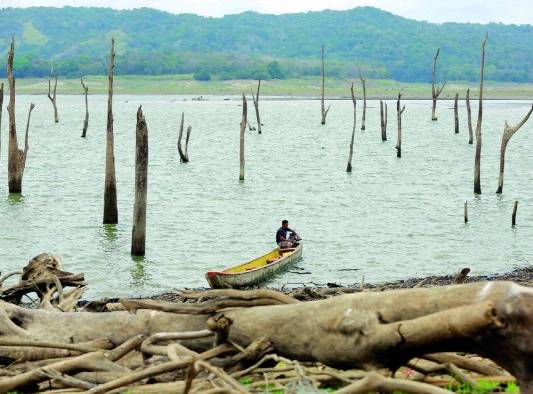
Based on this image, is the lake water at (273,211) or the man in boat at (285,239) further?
the lake water at (273,211)

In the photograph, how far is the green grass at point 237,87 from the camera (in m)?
177

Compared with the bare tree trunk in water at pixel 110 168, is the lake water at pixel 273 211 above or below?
below

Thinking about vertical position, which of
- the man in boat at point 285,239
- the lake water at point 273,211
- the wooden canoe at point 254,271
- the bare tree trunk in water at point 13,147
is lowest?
the lake water at point 273,211

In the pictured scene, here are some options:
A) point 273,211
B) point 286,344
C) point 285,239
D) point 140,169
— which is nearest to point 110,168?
point 140,169

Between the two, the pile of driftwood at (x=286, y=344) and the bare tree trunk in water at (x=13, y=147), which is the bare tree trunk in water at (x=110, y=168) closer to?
the bare tree trunk in water at (x=13, y=147)

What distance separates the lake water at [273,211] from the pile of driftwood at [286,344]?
13.1 metres

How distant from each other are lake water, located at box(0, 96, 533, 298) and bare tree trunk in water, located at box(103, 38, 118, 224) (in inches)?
20.3

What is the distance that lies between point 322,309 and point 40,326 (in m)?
2.96

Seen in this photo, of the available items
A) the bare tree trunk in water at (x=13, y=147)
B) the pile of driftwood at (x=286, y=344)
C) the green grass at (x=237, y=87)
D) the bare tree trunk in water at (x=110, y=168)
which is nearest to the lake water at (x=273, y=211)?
the bare tree trunk in water at (x=110, y=168)

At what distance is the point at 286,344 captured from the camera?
7.02 metres

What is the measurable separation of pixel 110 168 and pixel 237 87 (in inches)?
6233

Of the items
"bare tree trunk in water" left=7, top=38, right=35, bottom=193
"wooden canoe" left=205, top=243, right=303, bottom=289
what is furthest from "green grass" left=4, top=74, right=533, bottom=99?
"wooden canoe" left=205, top=243, right=303, bottom=289

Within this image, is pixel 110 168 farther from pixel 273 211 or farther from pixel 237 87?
pixel 237 87

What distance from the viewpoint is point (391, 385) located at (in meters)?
5.88
